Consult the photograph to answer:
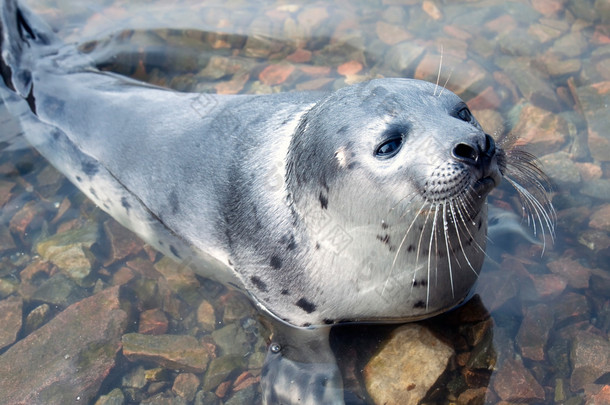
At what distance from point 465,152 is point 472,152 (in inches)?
1.1

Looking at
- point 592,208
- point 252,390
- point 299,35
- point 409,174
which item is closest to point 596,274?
point 592,208

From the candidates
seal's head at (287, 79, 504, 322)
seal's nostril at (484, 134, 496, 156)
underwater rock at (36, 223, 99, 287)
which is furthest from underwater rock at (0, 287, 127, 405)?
seal's nostril at (484, 134, 496, 156)

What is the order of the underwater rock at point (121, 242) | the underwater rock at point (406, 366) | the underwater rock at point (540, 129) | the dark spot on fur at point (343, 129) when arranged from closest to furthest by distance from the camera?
the dark spot on fur at point (343, 129) < the underwater rock at point (406, 366) < the underwater rock at point (121, 242) < the underwater rock at point (540, 129)

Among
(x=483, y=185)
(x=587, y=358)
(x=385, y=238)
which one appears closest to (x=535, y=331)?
(x=587, y=358)

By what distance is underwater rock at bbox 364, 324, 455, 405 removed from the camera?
3264mm

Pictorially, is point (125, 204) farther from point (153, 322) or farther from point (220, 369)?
point (220, 369)

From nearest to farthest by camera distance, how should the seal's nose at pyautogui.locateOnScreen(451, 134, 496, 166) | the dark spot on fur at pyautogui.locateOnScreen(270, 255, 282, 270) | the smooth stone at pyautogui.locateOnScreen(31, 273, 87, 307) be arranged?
1. the seal's nose at pyautogui.locateOnScreen(451, 134, 496, 166)
2. the dark spot on fur at pyautogui.locateOnScreen(270, 255, 282, 270)
3. the smooth stone at pyautogui.locateOnScreen(31, 273, 87, 307)

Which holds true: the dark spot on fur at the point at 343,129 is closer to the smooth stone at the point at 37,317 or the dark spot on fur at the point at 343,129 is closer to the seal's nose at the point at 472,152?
the seal's nose at the point at 472,152

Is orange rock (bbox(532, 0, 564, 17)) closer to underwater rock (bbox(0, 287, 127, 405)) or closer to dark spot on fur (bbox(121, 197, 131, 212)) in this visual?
dark spot on fur (bbox(121, 197, 131, 212))

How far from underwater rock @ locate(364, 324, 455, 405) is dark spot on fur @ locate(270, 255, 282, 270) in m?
0.71

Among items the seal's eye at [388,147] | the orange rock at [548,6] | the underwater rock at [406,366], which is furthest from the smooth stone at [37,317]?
the orange rock at [548,6]

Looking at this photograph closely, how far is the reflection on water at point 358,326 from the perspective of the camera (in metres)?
3.51

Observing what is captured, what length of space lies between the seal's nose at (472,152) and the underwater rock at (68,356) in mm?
2371

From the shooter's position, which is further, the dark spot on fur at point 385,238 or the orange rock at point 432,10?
the orange rock at point 432,10
